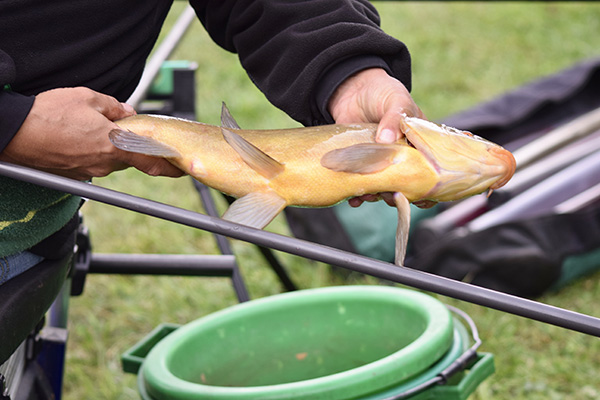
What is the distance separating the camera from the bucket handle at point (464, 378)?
40.4 inches

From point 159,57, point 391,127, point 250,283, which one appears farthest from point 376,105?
point 250,283

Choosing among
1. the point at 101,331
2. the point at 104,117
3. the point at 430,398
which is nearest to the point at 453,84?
the point at 101,331

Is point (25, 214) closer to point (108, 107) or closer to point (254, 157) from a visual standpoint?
point (108, 107)

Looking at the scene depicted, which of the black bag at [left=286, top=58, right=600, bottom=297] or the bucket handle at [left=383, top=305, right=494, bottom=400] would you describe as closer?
the bucket handle at [left=383, top=305, right=494, bottom=400]

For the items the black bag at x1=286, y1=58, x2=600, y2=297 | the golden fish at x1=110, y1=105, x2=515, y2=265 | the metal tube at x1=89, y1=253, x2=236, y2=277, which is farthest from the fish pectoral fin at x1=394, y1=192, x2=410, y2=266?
the black bag at x1=286, y1=58, x2=600, y2=297

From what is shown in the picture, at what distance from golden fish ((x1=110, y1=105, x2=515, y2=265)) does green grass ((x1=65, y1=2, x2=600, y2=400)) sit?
97 cm

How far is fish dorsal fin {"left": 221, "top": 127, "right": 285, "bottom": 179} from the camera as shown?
2.56 feet

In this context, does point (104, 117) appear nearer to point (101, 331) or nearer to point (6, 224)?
point (6, 224)

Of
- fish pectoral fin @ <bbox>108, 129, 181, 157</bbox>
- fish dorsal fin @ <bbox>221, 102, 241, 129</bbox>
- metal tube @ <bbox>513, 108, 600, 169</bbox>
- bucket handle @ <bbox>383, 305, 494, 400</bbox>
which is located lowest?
metal tube @ <bbox>513, 108, 600, 169</bbox>

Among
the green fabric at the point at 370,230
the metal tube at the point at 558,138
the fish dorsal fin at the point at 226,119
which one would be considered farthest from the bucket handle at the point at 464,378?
the metal tube at the point at 558,138

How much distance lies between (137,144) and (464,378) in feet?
1.95

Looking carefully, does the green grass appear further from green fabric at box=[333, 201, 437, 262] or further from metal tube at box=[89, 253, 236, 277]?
metal tube at box=[89, 253, 236, 277]

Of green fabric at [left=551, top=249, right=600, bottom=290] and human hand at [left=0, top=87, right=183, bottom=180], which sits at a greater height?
human hand at [left=0, top=87, right=183, bottom=180]

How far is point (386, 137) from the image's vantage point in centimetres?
80
